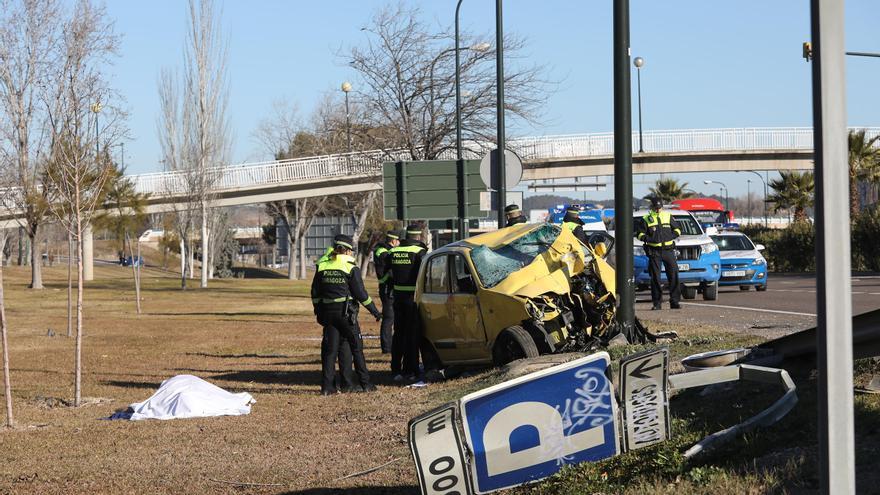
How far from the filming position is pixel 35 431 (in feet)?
37.8

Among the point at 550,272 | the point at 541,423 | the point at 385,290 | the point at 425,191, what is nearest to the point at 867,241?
the point at 425,191

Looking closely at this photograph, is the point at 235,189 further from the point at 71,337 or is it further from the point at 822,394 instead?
the point at 822,394

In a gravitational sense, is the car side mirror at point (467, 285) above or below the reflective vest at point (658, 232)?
below

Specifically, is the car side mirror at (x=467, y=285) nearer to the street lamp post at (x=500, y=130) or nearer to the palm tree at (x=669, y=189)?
the street lamp post at (x=500, y=130)

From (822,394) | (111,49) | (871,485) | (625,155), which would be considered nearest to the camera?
(822,394)

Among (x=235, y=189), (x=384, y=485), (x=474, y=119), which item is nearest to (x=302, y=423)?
(x=384, y=485)

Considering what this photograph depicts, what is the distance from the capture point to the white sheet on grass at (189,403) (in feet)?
39.8

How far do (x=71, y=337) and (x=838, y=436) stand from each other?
77.2 ft

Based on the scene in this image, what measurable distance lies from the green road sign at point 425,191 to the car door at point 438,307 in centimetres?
770

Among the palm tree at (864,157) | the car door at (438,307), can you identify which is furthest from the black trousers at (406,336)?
the palm tree at (864,157)

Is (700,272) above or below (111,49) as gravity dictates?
below

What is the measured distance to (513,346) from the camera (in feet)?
41.7

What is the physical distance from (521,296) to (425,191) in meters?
9.89

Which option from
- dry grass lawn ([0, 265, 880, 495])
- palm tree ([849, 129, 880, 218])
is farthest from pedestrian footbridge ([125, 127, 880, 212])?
dry grass lawn ([0, 265, 880, 495])
